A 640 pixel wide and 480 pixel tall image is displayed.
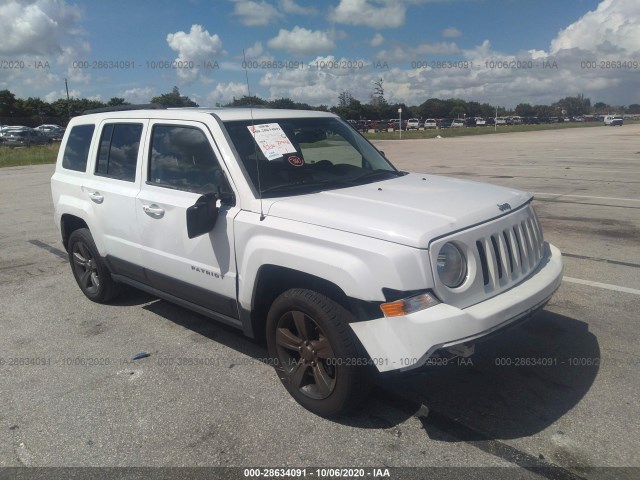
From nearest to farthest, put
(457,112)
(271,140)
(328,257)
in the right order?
(328,257)
(271,140)
(457,112)

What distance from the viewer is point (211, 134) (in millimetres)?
3850

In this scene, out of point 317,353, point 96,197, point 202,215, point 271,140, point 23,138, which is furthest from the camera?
point 23,138

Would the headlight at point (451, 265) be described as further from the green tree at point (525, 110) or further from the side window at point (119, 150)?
the green tree at point (525, 110)

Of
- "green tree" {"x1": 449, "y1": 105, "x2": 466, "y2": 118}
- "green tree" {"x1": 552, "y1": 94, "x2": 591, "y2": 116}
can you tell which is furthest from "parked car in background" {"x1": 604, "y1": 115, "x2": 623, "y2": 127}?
"green tree" {"x1": 552, "y1": 94, "x2": 591, "y2": 116}

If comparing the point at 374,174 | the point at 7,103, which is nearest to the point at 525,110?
the point at 7,103

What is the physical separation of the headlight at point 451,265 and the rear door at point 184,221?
1.41 m

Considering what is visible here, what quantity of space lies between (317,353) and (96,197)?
2814 millimetres

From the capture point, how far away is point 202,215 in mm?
3518

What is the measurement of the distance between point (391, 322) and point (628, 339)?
8.20 ft

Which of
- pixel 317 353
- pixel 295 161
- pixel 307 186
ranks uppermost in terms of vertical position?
pixel 295 161

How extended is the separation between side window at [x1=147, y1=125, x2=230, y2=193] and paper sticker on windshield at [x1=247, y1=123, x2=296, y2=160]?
0.35 metres

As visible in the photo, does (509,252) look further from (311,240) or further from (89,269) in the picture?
(89,269)

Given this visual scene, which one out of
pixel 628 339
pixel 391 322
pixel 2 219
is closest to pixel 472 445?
pixel 391 322

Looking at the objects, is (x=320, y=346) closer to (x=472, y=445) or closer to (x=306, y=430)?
(x=306, y=430)
